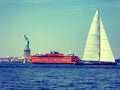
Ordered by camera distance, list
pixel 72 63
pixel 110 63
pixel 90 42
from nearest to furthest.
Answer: pixel 90 42, pixel 110 63, pixel 72 63

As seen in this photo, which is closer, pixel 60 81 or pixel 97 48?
pixel 60 81

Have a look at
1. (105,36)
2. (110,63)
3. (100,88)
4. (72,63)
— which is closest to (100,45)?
(105,36)

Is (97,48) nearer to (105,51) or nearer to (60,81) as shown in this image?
(105,51)

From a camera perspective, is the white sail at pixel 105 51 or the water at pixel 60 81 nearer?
the water at pixel 60 81

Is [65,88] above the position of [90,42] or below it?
below

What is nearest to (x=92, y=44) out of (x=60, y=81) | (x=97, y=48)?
(x=97, y=48)

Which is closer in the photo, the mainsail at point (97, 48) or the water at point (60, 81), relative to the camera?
the water at point (60, 81)

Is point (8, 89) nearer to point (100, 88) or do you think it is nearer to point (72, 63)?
point (100, 88)

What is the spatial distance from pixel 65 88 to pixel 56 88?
992 millimetres

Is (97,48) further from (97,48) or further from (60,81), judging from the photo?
(60,81)

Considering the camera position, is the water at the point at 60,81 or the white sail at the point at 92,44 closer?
the water at the point at 60,81

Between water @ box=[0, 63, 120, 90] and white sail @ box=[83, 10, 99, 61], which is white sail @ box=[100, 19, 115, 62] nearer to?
white sail @ box=[83, 10, 99, 61]

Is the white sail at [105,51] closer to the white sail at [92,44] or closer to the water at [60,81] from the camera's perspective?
the white sail at [92,44]

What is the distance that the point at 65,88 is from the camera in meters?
50.4
